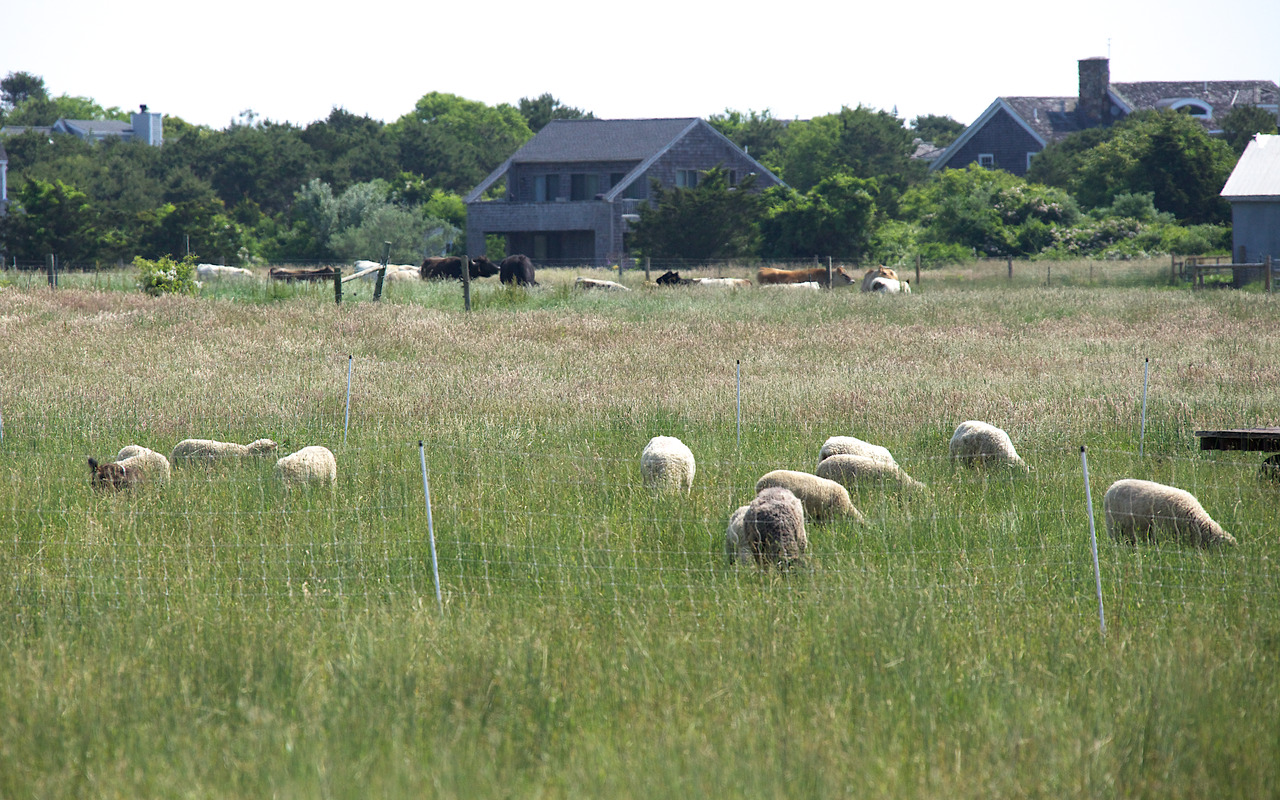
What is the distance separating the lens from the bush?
90.6 feet

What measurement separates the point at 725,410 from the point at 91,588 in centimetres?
821

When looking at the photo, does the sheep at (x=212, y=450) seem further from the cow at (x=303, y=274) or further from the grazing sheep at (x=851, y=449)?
the cow at (x=303, y=274)

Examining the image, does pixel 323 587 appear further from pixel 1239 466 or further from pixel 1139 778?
pixel 1239 466

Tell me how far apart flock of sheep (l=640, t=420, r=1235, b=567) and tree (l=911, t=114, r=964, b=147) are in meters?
106

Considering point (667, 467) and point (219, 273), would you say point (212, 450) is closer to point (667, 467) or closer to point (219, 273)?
point (667, 467)

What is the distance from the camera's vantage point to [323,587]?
722 centimetres

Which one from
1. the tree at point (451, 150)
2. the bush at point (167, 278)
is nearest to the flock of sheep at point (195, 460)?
the bush at point (167, 278)

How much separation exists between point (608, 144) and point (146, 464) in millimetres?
51271

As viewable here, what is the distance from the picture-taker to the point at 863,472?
31.0 ft

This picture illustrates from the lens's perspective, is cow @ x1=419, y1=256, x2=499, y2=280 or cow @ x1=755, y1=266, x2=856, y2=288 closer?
cow @ x1=419, y1=256, x2=499, y2=280

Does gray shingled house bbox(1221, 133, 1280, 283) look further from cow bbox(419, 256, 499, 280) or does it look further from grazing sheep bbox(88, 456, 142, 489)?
grazing sheep bbox(88, 456, 142, 489)

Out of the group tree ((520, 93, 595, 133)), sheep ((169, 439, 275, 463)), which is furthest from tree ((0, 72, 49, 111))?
sheep ((169, 439, 275, 463))

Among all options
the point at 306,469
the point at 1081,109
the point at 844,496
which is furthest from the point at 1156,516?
the point at 1081,109

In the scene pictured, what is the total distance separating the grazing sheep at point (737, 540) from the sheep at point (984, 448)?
3.49m
